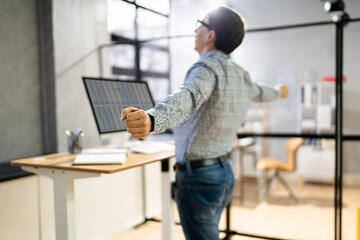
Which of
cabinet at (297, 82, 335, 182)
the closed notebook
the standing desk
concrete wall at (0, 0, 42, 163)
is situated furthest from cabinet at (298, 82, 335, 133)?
the closed notebook

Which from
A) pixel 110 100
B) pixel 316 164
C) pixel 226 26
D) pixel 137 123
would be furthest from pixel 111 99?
pixel 316 164

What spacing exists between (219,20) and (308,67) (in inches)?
203

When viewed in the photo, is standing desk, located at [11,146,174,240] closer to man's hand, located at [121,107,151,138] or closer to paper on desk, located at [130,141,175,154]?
paper on desk, located at [130,141,175,154]

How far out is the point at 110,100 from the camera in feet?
6.86

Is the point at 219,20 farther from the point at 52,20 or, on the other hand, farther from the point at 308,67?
the point at 308,67

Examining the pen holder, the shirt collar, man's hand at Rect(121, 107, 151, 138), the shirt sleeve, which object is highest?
the shirt collar

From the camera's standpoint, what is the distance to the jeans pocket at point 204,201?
62.6 inches

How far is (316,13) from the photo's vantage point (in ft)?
20.2

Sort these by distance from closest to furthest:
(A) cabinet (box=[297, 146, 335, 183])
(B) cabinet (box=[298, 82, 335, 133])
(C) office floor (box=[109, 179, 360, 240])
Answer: (C) office floor (box=[109, 179, 360, 240]) → (A) cabinet (box=[297, 146, 335, 183]) → (B) cabinet (box=[298, 82, 335, 133])

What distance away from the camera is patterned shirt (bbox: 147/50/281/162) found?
4.77 ft

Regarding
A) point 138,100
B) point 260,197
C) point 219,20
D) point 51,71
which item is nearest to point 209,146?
point 219,20

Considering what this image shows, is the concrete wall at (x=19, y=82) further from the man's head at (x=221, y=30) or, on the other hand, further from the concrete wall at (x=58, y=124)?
the man's head at (x=221, y=30)

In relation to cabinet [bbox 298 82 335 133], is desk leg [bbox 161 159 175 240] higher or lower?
lower

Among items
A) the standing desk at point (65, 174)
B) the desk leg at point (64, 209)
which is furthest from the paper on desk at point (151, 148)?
the desk leg at point (64, 209)
